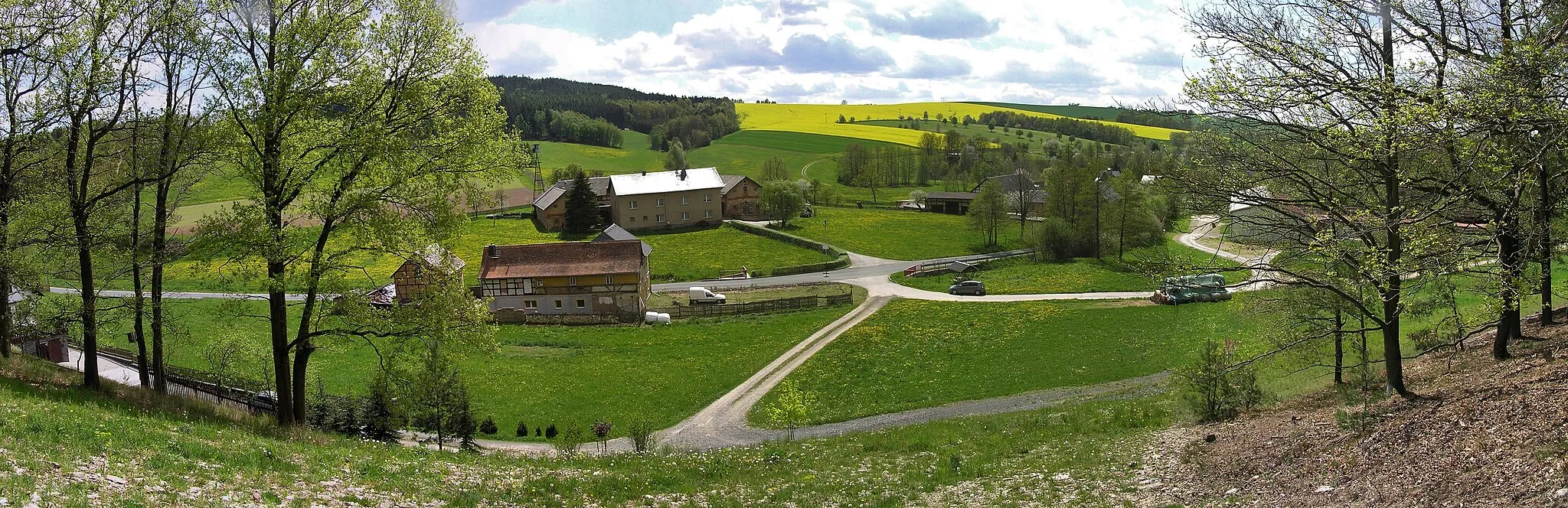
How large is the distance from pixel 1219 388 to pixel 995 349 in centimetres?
2323

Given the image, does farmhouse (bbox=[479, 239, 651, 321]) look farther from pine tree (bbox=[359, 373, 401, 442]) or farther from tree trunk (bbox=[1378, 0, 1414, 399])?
tree trunk (bbox=[1378, 0, 1414, 399])

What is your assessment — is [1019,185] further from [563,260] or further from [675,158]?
[675,158]

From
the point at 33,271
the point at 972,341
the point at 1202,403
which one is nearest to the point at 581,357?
the point at 972,341

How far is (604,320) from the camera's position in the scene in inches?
2120

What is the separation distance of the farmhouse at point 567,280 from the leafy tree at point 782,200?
3663 cm

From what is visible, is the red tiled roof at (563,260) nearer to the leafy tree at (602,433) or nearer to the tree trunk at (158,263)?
the leafy tree at (602,433)

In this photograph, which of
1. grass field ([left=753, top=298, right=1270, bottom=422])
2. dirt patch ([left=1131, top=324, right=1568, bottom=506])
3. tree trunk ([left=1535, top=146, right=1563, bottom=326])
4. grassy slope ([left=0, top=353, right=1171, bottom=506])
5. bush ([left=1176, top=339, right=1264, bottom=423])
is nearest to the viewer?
dirt patch ([left=1131, top=324, right=1568, bottom=506])

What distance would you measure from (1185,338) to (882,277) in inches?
1127

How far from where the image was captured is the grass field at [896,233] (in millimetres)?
81062

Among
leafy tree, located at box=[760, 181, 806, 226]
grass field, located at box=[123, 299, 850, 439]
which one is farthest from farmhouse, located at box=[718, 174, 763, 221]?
grass field, located at box=[123, 299, 850, 439]

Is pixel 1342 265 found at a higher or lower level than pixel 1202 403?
higher

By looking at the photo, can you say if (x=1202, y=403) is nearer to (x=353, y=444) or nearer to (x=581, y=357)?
(x=353, y=444)

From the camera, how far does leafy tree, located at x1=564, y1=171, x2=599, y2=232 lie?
90562 mm

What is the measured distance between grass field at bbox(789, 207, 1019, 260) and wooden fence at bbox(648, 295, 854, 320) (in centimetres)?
2099
